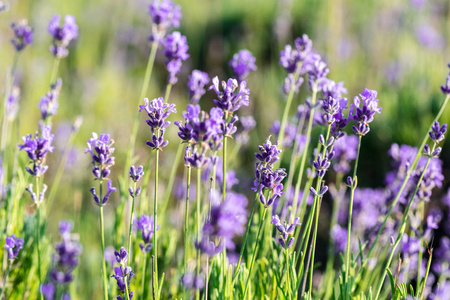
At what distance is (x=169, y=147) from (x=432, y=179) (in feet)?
9.57

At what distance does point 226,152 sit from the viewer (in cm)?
250

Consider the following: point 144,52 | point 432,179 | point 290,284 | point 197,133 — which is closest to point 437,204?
point 432,179

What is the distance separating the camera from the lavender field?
3.76ft

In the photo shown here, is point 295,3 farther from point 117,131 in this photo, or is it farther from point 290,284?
point 290,284

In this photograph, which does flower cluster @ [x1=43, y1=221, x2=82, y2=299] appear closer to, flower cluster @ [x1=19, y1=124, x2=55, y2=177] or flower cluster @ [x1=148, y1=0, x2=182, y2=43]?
flower cluster @ [x1=19, y1=124, x2=55, y2=177]

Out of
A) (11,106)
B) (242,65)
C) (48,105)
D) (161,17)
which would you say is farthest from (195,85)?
(11,106)

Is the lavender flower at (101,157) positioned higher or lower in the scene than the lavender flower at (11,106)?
lower

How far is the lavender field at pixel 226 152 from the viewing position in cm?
115

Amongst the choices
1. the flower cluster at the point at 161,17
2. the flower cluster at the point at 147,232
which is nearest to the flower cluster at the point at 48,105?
the flower cluster at the point at 161,17

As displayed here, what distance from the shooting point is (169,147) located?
4.19 m

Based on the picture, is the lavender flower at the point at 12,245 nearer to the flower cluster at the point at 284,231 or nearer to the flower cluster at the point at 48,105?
the flower cluster at the point at 48,105

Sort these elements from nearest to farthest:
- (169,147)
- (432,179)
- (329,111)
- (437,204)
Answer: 1. (329,111)
2. (432,179)
3. (437,204)
4. (169,147)

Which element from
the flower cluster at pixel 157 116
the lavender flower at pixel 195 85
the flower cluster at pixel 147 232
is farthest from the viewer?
the lavender flower at pixel 195 85

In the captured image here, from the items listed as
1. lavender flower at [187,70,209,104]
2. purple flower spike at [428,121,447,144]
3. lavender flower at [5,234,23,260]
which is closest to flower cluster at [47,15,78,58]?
lavender flower at [187,70,209,104]
